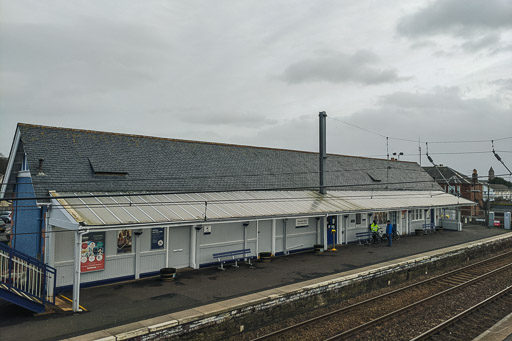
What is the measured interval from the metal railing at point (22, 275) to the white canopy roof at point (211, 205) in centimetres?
179

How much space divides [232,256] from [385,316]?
745 cm

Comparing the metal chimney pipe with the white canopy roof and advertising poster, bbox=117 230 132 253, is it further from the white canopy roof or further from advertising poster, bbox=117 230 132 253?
advertising poster, bbox=117 230 132 253

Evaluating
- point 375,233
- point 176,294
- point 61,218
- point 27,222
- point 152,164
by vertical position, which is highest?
point 152,164

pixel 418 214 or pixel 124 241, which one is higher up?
pixel 418 214

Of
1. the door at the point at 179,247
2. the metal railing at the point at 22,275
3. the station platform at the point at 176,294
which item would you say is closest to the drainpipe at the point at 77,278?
the station platform at the point at 176,294

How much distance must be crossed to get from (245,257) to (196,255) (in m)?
2.70

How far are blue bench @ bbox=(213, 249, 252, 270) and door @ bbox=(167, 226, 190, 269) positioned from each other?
1.31 metres

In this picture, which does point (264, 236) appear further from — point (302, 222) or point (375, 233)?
point (375, 233)

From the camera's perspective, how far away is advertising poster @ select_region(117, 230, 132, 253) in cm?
1417

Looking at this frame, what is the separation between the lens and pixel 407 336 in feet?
35.9

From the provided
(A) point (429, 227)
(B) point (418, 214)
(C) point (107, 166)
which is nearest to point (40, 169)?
(C) point (107, 166)

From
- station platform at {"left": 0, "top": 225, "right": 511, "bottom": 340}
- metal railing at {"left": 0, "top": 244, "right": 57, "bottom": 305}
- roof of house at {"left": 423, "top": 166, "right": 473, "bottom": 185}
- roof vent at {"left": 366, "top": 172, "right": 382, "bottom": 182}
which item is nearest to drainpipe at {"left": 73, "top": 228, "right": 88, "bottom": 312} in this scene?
station platform at {"left": 0, "top": 225, "right": 511, "bottom": 340}

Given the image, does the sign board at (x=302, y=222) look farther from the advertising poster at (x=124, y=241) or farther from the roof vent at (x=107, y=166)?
the roof vent at (x=107, y=166)

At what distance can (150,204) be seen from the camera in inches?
581
